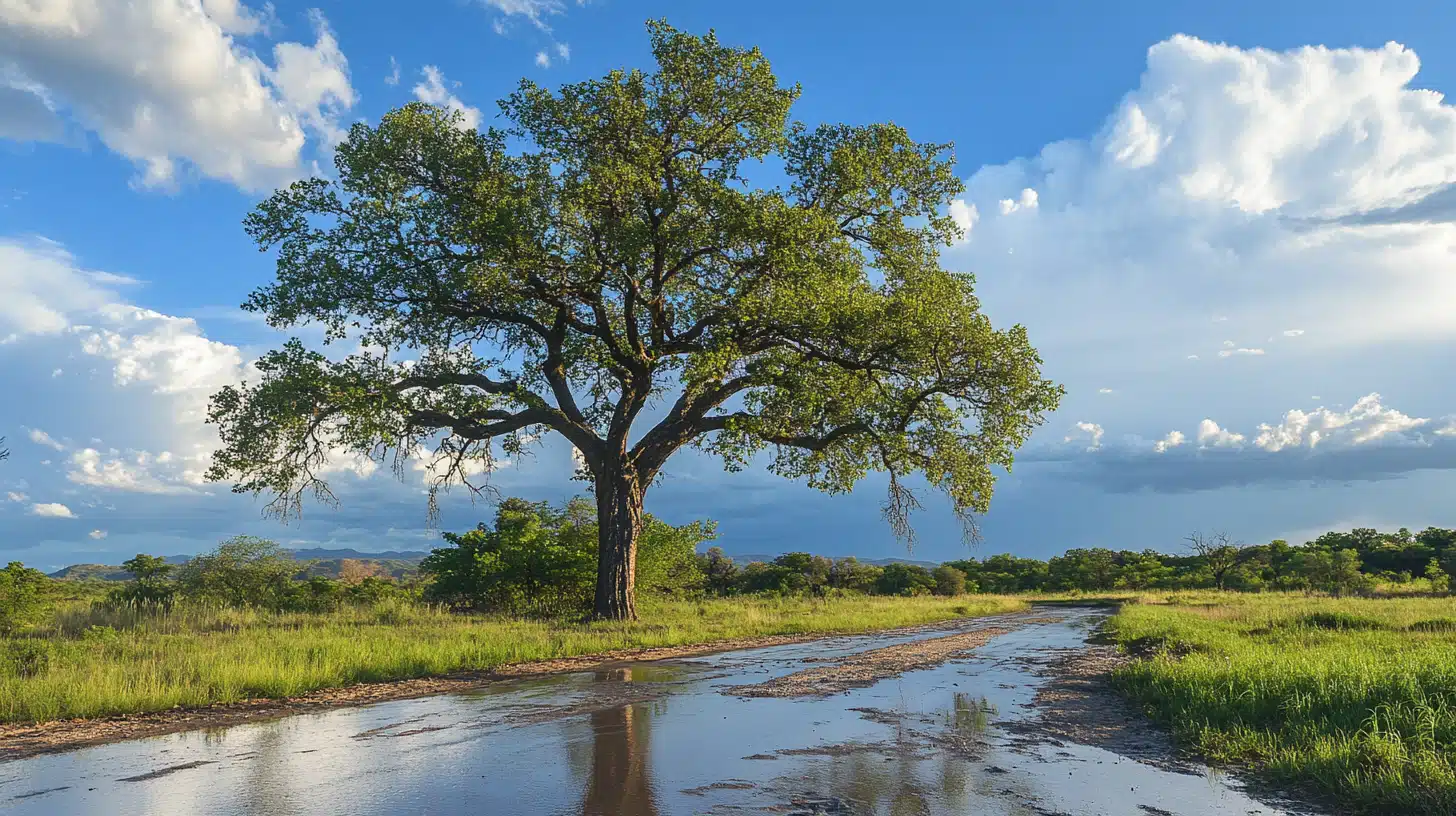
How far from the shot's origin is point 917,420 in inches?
846

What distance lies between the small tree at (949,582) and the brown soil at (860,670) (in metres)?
54.4

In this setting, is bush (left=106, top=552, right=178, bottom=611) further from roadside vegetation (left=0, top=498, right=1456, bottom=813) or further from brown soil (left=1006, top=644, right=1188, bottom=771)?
brown soil (left=1006, top=644, right=1188, bottom=771)

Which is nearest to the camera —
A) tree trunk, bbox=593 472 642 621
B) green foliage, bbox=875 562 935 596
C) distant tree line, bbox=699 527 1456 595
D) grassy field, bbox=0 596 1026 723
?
grassy field, bbox=0 596 1026 723

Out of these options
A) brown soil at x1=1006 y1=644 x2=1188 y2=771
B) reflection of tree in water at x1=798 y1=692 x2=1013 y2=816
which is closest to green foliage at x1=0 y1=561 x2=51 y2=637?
reflection of tree in water at x1=798 y1=692 x2=1013 y2=816

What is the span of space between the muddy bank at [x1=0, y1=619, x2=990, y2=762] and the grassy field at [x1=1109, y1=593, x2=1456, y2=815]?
8.73 meters

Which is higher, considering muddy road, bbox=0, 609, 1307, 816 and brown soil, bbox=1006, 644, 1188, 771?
muddy road, bbox=0, 609, 1307, 816

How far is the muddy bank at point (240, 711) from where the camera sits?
866 centimetres

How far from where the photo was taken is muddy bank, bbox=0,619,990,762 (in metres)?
8.66

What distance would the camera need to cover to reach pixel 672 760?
22.8ft

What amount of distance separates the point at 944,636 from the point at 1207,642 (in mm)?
6930

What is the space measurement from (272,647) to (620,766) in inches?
388

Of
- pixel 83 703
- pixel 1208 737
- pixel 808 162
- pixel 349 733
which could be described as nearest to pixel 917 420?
pixel 808 162

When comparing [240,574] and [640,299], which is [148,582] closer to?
[240,574]

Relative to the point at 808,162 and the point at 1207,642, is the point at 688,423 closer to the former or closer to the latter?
the point at 808,162
